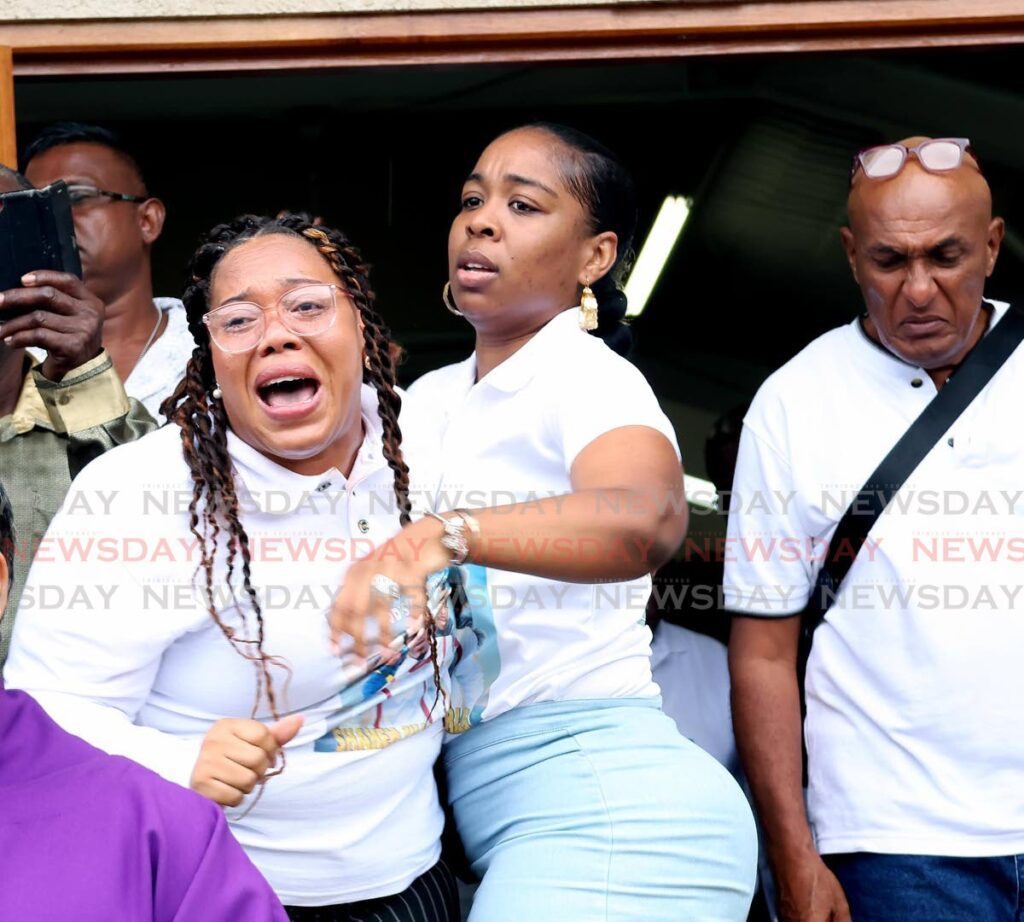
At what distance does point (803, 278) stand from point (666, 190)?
910 millimetres

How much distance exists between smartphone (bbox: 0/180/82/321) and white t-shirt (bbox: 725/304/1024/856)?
1.51m

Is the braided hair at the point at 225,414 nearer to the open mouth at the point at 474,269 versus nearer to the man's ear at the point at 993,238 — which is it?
the open mouth at the point at 474,269

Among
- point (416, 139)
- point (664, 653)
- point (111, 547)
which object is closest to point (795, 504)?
point (664, 653)

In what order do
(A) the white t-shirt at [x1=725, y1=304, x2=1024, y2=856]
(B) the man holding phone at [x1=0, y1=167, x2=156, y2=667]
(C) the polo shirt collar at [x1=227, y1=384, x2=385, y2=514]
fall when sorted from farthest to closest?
(A) the white t-shirt at [x1=725, y1=304, x2=1024, y2=856]
(B) the man holding phone at [x1=0, y1=167, x2=156, y2=667]
(C) the polo shirt collar at [x1=227, y1=384, x2=385, y2=514]

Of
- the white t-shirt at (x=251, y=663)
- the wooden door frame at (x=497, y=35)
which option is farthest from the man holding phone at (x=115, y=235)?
the white t-shirt at (x=251, y=663)

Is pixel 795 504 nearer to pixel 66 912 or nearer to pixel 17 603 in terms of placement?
pixel 17 603

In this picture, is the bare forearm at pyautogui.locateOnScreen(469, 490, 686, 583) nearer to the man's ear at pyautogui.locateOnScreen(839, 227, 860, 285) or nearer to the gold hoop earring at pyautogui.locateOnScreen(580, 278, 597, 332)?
the gold hoop earring at pyautogui.locateOnScreen(580, 278, 597, 332)

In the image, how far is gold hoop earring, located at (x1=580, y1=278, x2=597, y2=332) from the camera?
9.71ft

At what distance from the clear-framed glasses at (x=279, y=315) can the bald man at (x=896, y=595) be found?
112cm

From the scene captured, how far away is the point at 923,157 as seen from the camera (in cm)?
326

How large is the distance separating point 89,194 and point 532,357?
5.31ft

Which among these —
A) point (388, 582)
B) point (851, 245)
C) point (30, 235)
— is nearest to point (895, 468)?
point (851, 245)

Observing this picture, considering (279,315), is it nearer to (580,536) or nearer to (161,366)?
(580,536)

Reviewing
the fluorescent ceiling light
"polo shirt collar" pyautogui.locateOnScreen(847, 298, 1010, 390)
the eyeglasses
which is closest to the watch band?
"polo shirt collar" pyautogui.locateOnScreen(847, 298, 1010, 390)
